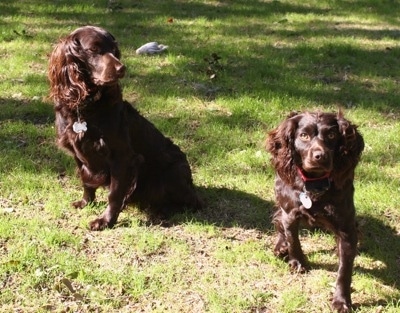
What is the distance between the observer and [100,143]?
420 centimetres

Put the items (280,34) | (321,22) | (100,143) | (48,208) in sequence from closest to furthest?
(100,143)
(48,208)
(280,34)
(321,22)

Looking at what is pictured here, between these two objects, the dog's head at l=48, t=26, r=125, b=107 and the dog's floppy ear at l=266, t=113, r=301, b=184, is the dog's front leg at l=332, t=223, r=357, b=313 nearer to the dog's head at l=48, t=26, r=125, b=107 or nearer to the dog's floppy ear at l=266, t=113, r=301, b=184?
the dog's floppy ear at l=266, t=113, r=301, b=184

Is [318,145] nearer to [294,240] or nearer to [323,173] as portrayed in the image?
[323,173]

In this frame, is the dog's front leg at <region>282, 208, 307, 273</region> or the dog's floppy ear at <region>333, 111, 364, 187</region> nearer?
the dog's floppy ear at <region>333, 111, 364, 187</region>

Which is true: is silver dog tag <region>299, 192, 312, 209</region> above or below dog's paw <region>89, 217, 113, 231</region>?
above

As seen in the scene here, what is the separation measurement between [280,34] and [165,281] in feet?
20.8

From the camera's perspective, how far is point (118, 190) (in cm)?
436

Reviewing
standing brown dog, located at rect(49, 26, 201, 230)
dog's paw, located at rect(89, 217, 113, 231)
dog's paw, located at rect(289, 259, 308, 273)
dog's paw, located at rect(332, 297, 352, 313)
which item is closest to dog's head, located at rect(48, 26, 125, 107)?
standing brown dog, located at rect(49, 26, 201, 230)

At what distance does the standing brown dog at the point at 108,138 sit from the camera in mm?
4031

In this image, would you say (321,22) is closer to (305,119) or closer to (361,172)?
(361,172)

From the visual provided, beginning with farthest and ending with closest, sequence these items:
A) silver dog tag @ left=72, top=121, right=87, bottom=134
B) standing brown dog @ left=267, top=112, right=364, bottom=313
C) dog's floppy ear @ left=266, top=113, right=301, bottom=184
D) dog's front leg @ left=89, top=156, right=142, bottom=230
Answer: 1. dog's front leg @ left=89, top=156, right=142, bottom=230
2. silver dog tag @ left=72, top=121, right=87, bottom=134
3. dog's floppy ear @ left=266, top=113, right=301, bottom=184
4. standing brown dog @ left=267, top=112, right=364, bottom=313

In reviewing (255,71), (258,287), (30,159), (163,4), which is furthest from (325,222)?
(163,4)

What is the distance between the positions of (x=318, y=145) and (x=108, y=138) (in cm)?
155

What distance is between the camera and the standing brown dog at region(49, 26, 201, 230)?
4.03 metres
